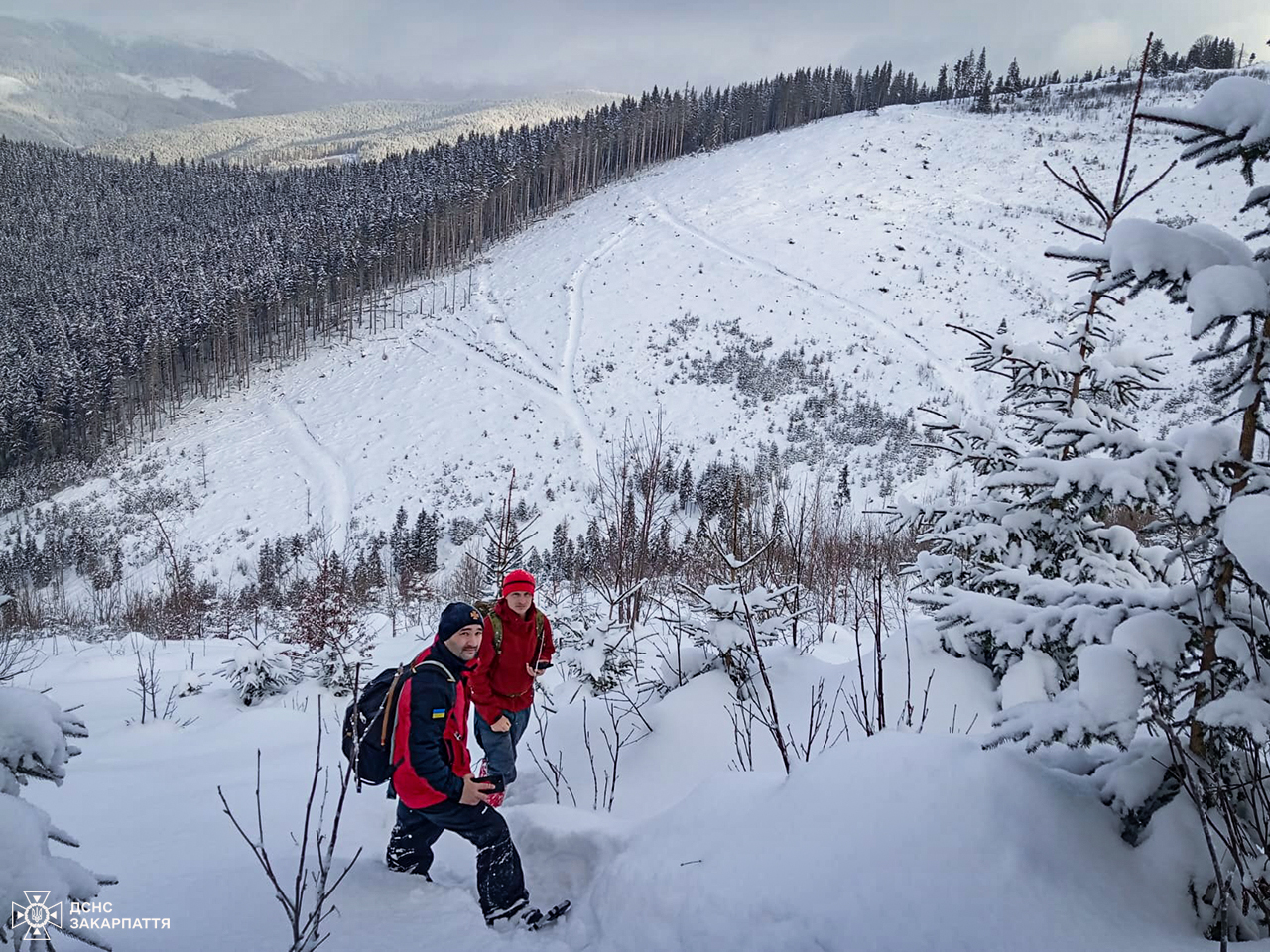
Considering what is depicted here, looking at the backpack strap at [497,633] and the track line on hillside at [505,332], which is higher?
the track line on hillside at [505,332]

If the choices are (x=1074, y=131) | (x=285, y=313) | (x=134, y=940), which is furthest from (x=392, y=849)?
(x=1074, y=131)

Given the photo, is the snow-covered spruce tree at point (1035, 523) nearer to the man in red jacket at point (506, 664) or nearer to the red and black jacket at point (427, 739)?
the red and black jacket at point (427, 739)

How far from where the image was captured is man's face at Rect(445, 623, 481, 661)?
10.5ft

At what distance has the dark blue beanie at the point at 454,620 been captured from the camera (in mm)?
3207

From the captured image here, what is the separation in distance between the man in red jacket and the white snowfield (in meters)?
0.42

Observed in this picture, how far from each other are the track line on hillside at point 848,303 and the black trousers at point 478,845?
88.8 feet

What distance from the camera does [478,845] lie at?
305 cm

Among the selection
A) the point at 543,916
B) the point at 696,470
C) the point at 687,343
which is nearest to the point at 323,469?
the point at 696,470

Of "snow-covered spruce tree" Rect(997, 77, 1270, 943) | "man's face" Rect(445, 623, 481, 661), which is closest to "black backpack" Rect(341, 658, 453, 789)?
"man's face" Rect(445, 623, 481, 661)

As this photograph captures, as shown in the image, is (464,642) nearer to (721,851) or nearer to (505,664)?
(505,664)

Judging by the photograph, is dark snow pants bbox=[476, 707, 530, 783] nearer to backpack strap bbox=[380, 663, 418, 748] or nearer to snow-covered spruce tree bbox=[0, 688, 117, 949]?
backpack strap bbox=[380, 663, 418, 748]

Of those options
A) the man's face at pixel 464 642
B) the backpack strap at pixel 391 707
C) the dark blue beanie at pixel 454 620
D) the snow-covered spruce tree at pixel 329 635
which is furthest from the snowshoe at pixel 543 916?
the snow-covered spruce tree at pixel 329 635

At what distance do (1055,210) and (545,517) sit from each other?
45.5 meters

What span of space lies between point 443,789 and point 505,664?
1.37m
